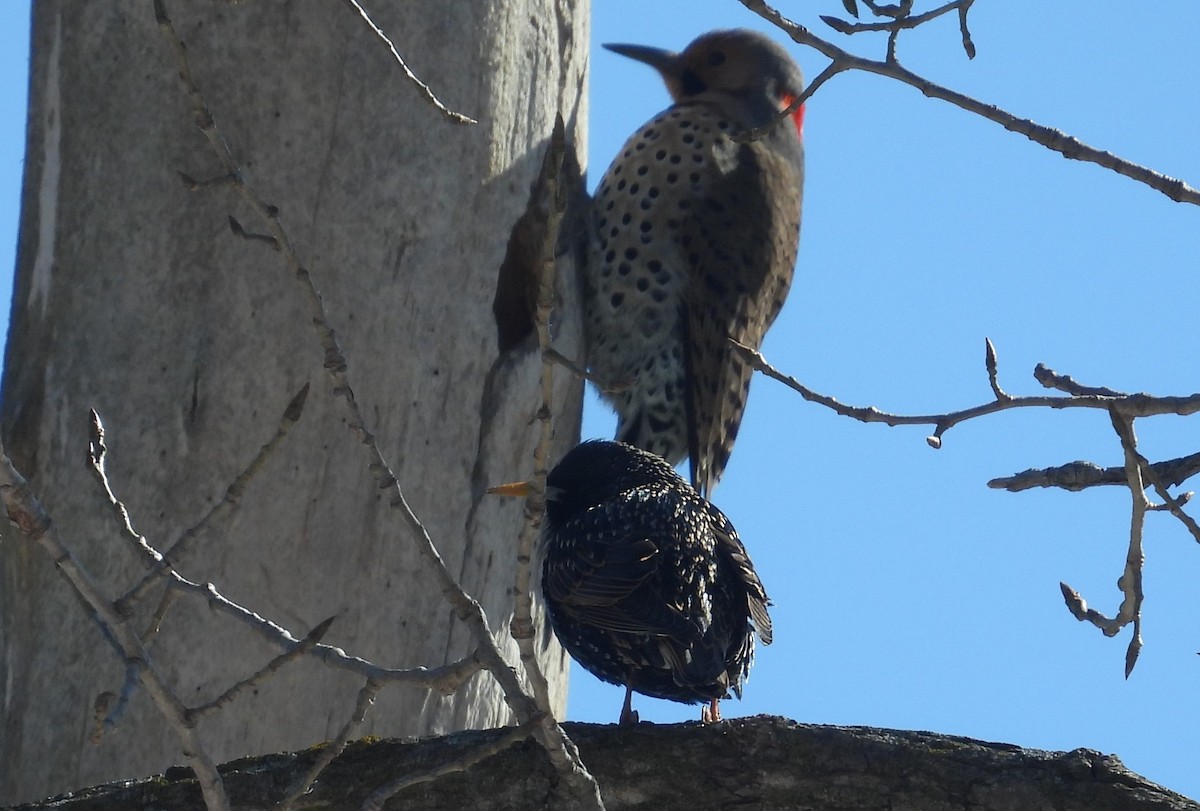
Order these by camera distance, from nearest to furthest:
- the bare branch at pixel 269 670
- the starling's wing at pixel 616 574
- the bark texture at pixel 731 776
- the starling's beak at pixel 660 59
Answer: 1. the bare branch at pixel 269 670
2. the bark texture at pixel 731 776
3. the starling's wing at pixel 616 574
4. the starling's beak at pixel 660 59

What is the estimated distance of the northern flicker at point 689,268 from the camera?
4891mm

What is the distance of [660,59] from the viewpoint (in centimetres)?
571

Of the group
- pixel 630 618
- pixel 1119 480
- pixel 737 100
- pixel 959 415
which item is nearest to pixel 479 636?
pixel 959 415

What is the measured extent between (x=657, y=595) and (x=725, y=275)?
1729 mm

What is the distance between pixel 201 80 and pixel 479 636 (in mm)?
2021

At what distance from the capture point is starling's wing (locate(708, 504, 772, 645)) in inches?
145

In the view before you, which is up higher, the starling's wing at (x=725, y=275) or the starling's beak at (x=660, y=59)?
the starling's beak at (x=660, y=59)

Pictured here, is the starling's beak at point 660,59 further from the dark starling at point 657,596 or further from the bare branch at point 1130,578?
the bare branch at point 1130,578

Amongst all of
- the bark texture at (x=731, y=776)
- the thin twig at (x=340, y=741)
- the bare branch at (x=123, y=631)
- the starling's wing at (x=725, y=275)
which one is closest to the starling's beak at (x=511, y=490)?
the bark texture at (x=731, y=776)

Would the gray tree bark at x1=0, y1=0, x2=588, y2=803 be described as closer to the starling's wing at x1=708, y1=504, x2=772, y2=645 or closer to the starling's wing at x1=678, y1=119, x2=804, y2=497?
the starling's wing at x1=708, y1=504, x2=772, y2=645

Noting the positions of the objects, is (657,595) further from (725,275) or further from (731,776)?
(725,275)

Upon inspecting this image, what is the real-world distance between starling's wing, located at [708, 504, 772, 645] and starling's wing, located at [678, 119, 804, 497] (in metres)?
1.14

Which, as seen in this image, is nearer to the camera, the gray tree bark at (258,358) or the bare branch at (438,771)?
the bare branch at (438,771)

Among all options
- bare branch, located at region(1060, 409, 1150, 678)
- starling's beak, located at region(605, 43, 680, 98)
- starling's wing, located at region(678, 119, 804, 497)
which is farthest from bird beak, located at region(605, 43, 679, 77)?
bare branch, located at region(1060, 409, 1150, 678)
